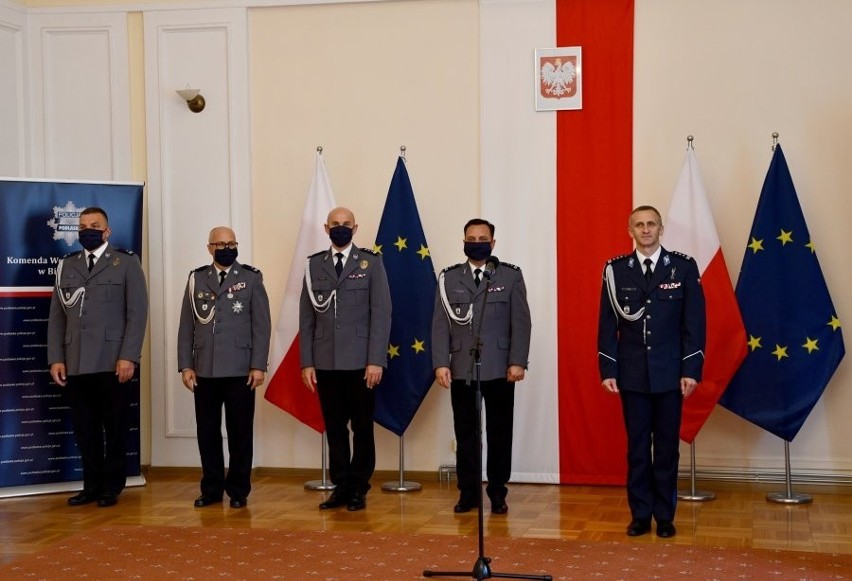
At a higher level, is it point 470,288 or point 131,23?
point 131,23

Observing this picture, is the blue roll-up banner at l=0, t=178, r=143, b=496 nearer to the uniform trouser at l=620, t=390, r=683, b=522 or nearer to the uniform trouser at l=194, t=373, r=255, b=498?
the uniform trouser at l=194, t=373, r=255, b=498

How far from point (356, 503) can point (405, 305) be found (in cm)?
128

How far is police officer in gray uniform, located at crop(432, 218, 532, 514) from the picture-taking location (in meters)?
5.79

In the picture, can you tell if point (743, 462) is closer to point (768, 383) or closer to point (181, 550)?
point (768, 383)

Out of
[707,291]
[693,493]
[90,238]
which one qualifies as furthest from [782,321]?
[90,238]

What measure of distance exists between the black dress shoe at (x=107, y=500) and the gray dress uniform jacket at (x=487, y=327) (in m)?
1.98

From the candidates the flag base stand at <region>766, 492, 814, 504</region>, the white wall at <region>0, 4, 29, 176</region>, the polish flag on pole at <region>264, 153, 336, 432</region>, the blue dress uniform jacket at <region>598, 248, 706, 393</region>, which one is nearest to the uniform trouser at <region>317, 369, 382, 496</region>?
the polish flag on pole at <region>264, 153, 336, 432</region>

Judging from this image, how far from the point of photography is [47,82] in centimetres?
725

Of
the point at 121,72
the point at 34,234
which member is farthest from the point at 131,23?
the point at 34,234

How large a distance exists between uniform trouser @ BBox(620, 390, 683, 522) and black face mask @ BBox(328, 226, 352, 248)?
5.67ft

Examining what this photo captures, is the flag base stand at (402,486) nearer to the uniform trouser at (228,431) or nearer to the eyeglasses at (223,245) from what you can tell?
the uniform trouser at (228,431)

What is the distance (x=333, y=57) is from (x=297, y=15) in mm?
361

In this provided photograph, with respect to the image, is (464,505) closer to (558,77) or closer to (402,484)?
(402,484)

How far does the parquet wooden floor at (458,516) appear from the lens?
524cm
